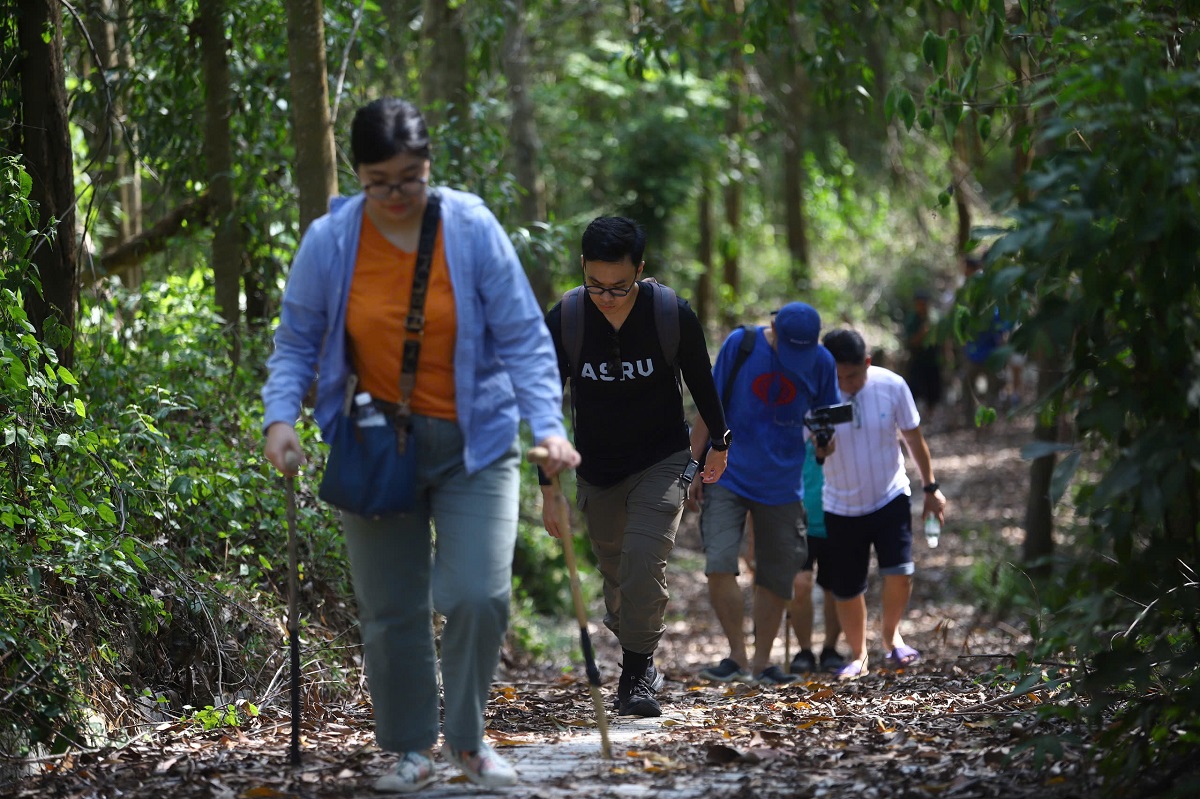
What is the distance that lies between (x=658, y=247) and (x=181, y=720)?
660 inches

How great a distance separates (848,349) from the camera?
7.88 m

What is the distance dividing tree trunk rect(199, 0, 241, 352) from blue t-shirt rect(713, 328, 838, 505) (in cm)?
335

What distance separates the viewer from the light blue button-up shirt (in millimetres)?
4148

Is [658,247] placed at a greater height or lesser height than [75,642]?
greater

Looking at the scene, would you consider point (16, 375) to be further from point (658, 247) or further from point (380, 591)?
point (658, 247)

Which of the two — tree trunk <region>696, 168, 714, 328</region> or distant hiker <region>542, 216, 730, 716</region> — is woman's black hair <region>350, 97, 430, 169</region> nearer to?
distant hiker <region>542, 216, 730, 716</region>

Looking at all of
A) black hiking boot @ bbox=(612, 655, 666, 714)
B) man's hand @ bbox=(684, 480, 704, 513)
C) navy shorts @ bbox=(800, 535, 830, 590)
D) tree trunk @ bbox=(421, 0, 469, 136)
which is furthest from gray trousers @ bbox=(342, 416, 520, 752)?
tree trunk @ bbox=(421, 0, 469, 136)

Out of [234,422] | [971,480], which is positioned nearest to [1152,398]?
[234,422]

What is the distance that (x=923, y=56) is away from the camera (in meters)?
6.73

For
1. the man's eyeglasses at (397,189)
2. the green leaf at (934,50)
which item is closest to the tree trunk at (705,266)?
the green leaf at (934,50)

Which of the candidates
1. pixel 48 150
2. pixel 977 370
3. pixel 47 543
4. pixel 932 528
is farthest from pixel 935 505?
pixel 977 370

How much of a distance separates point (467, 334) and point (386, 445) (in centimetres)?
43

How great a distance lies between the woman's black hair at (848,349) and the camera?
25.8ft

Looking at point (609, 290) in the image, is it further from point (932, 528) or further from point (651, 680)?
point (932, 528)
